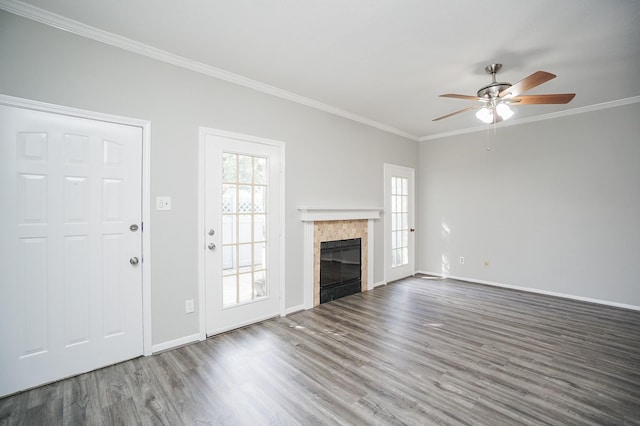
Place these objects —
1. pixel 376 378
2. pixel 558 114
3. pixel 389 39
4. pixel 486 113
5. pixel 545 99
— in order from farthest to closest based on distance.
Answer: pixel 558 114, pixel 486 113, pixel 545 99, pixel 389 39, pixel 376 378

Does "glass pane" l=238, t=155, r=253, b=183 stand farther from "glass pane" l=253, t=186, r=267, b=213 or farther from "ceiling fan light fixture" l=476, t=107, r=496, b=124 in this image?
"ceiling fan light fixture" l=476, t=107, r=496, b=124

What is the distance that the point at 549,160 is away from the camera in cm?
437

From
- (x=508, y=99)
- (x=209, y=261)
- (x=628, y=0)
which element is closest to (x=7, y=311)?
(x=209, y=261)

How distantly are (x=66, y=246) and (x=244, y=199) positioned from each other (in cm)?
154

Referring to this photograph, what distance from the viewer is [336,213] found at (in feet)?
13.3

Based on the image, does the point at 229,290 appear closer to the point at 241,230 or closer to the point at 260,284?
the point at 260,284

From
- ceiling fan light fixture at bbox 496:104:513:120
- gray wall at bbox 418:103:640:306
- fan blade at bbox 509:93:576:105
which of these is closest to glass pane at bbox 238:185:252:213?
ceiling fan light fixture at bbox 496:104:513:120

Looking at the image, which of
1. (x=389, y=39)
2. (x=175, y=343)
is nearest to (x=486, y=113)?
(x=389, y=39)

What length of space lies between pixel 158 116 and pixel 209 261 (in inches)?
56.6

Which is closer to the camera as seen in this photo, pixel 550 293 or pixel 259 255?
pixel 259 255

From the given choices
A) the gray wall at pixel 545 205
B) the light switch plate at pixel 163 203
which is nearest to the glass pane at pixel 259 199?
the light switch plate at pixel 163 203

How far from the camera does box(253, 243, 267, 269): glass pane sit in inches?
130

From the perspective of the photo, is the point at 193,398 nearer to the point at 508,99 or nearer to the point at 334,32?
the point at 334,32

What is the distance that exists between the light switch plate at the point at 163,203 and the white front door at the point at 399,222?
135 inches
